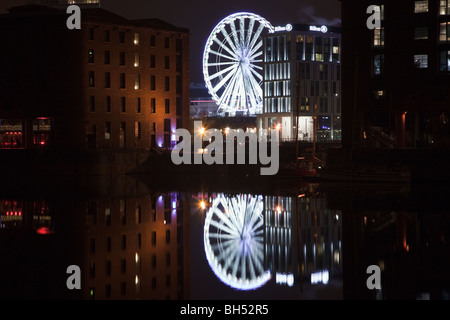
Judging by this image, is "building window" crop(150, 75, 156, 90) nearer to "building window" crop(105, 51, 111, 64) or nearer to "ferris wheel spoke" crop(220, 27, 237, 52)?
"building window" crop(105, 51, 111, 64)

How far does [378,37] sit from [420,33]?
4488 millimetres

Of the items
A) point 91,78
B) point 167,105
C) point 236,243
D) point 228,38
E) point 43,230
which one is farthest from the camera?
point 228,38

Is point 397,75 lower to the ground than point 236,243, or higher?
higher

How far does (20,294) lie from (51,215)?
22564 mm

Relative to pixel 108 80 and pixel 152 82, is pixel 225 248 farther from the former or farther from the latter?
pixel 152 82

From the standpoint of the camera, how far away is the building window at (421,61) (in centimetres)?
7762

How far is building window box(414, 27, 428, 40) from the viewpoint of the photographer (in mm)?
77562

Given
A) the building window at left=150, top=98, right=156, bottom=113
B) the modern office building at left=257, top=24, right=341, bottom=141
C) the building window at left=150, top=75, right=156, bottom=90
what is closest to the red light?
the building window at left=150, top=98, right=156, bottom=113

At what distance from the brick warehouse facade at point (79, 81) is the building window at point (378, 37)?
32.0 m

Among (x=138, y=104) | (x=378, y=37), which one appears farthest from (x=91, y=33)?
(x=378, y=37)

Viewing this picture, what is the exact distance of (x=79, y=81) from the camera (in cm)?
9838

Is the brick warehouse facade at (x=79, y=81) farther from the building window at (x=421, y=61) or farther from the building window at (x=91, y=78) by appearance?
the building window at (x=421, y=61)
